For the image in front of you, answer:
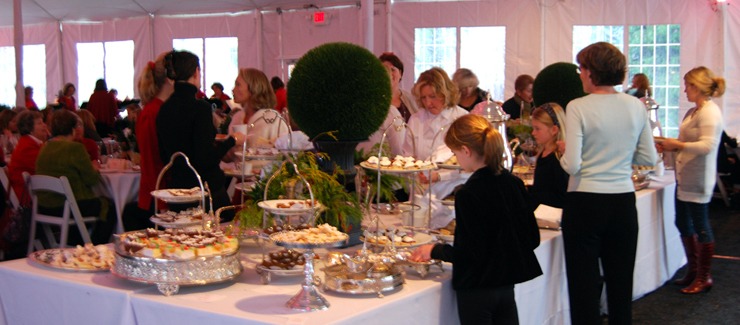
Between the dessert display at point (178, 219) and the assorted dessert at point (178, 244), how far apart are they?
8.2 inches

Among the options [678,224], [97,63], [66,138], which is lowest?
[678,224]

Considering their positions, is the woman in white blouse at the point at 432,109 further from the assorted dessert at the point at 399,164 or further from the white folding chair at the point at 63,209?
the white folding chair at the point at 63,209

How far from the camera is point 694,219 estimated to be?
4301 millimetres

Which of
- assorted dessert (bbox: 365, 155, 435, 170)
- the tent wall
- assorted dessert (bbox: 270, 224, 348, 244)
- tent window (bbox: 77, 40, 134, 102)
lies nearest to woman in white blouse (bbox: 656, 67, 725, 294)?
assorted dessert (bbox: 365, 155, 435, 170)

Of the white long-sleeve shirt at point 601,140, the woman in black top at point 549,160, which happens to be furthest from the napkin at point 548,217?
the white long-sleeve shirt at point 601,140

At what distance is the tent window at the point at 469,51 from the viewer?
10836 millimetres

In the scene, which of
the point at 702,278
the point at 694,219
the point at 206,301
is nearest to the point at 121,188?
the point at 206,301

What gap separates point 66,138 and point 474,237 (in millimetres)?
3458

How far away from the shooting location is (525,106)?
6184 mm

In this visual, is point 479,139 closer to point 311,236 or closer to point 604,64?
point 311,236

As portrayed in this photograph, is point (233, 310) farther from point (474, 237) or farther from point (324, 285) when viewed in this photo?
point (474, 237)

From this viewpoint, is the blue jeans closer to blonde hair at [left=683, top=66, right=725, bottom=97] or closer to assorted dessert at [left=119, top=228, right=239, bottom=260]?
blonde hair at [left=683, top=66, right=725, bottom=97]

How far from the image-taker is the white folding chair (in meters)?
4.36

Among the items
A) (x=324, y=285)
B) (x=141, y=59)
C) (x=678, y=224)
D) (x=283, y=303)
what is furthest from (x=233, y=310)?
(x=141, y=59)
